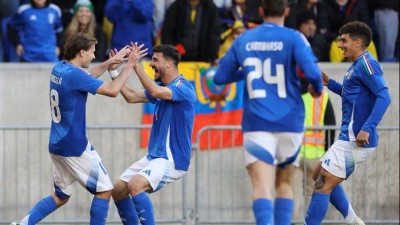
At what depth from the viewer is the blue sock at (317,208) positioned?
13.4m

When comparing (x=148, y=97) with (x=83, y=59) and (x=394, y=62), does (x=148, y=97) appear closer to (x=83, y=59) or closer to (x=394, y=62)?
(x=83, y=59)

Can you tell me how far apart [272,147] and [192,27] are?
5.63m

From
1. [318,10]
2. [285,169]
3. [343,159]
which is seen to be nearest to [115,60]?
[285,169]

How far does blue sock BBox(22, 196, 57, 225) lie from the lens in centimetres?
1367

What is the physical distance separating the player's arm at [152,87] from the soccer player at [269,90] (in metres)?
0.72

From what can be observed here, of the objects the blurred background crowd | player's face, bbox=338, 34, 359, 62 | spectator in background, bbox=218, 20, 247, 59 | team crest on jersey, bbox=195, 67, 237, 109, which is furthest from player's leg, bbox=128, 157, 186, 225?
spectator in background, bbox=218, 20, 247, 59

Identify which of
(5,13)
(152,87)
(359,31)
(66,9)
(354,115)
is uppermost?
(66,9)

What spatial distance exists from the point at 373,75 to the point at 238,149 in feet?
14.7

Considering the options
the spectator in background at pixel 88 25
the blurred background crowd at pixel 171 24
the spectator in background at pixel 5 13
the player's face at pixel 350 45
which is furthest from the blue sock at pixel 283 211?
the spectator in background at pixel 5 13

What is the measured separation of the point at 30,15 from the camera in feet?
58.4

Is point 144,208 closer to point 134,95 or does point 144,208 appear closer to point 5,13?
point 134,95

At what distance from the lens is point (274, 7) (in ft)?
41.1

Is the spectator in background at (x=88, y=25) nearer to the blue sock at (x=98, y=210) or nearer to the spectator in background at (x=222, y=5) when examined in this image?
the spectator in background at (x=222, y=5)

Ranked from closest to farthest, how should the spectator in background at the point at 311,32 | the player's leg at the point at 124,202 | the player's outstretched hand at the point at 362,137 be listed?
the player's outstretched hand at the point at 362,137 → the player's leg at the point at 124,202 → the spectator in background at the point at 311,32
